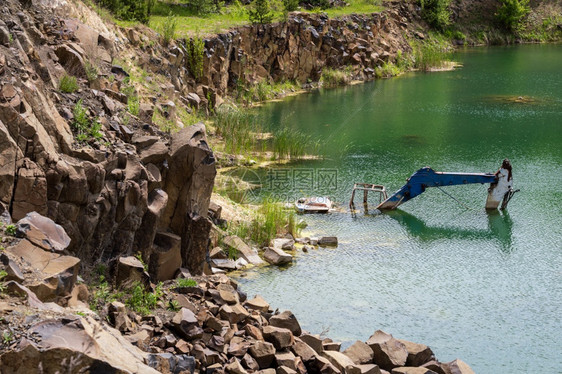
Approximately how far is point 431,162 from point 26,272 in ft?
73.9

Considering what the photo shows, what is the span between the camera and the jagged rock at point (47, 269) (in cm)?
1097

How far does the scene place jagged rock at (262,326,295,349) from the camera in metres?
13.3

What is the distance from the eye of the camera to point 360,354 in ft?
46.0

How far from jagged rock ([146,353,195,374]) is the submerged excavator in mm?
14199

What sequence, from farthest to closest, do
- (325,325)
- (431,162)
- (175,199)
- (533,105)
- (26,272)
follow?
(533,105) < (431,162) < (175,199) < (325,325) < (26,272)

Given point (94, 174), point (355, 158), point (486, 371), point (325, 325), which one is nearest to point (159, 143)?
point (94, 174)

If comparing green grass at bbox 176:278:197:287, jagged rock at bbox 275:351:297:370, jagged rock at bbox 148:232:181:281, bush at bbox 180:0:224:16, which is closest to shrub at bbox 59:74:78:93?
jagged rock at bbox 148:232:181:281

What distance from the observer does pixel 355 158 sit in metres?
31.5

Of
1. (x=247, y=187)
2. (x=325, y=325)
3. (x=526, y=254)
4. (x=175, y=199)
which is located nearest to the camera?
(x=325, y=325)

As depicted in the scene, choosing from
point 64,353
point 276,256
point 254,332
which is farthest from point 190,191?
point 64,353

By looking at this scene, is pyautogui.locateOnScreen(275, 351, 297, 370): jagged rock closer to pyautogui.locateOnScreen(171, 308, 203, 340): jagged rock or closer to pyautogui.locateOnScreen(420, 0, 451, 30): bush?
pyautogui.locateOnScreen(171, 308, 203, 340): jagged rock

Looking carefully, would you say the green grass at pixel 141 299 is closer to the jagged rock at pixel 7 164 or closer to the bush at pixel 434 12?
the jagged rock at pixel 7 164

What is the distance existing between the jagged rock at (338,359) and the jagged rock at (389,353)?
656 millimetres

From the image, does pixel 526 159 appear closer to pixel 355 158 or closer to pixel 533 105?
pixel 355 158
